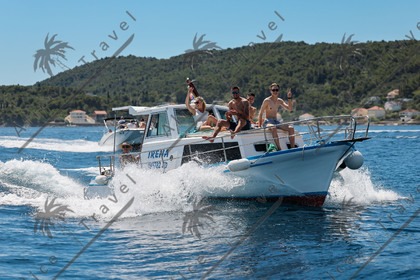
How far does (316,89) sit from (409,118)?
2317 centimetres

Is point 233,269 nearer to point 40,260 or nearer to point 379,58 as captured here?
point 40,260

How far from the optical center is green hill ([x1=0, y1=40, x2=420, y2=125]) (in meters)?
98.6

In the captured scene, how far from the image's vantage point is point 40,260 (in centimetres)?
938

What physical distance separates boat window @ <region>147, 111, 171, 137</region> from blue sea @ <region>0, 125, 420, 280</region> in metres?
1.16

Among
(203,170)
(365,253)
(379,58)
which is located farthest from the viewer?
(379,58)

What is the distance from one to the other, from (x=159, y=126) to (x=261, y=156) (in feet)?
12.0

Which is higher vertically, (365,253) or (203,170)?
(203,170)

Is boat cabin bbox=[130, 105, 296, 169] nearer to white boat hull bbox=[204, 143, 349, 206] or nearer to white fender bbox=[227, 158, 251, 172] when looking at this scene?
white fender bbox=[227, 158, 251, 172]


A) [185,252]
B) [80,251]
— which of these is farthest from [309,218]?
[80,251]

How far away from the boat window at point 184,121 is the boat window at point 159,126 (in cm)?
32

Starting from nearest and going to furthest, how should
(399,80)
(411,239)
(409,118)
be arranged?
(411,239) < (409,118) < (399,80)

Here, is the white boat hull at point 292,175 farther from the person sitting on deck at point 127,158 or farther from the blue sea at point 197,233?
the person sitting on deck at point 127,158

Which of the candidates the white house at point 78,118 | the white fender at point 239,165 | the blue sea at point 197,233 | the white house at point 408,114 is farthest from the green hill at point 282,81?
the white fender at point 239,165

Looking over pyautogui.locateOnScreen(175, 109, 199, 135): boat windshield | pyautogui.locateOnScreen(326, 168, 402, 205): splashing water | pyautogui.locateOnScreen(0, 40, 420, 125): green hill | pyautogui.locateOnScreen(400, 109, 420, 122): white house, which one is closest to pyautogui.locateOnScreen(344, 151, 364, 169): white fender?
pyautogui.locateOnScreen(326, 168, 402, 205): splashing water
